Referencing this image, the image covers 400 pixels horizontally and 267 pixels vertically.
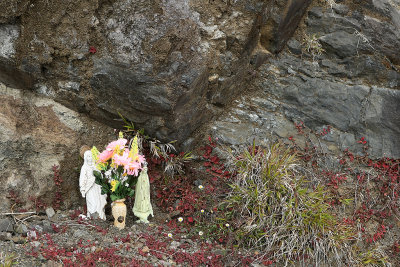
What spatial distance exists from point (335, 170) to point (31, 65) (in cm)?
419

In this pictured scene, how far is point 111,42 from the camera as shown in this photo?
5668mm

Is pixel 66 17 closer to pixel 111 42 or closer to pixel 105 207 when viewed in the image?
pixel 111 42

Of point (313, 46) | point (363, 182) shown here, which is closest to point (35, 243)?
point (363, 182)

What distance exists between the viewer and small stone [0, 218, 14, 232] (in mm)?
5066

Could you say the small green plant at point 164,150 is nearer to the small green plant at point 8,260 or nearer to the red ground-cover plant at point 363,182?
the red ground-cover plant at point 363,182

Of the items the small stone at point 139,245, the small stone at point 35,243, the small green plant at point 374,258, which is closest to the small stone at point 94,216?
the small stone at point 139,245

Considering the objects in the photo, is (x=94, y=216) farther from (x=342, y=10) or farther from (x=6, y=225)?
(x=342, y=10)

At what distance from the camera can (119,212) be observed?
5.38m

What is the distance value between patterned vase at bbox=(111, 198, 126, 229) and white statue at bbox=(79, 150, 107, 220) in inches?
9.0

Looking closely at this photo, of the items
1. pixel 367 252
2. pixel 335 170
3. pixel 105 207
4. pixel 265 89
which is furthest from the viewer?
pixel 265 89

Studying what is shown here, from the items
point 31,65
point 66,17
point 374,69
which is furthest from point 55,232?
point 374,69

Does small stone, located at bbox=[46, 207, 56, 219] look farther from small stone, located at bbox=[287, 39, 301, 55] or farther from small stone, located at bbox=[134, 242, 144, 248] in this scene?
small stone, located at bbox=[287, 39, 301, 55]

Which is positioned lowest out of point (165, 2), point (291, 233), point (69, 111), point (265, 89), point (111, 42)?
point (291, 233)

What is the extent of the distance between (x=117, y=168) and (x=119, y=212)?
1.74ft
